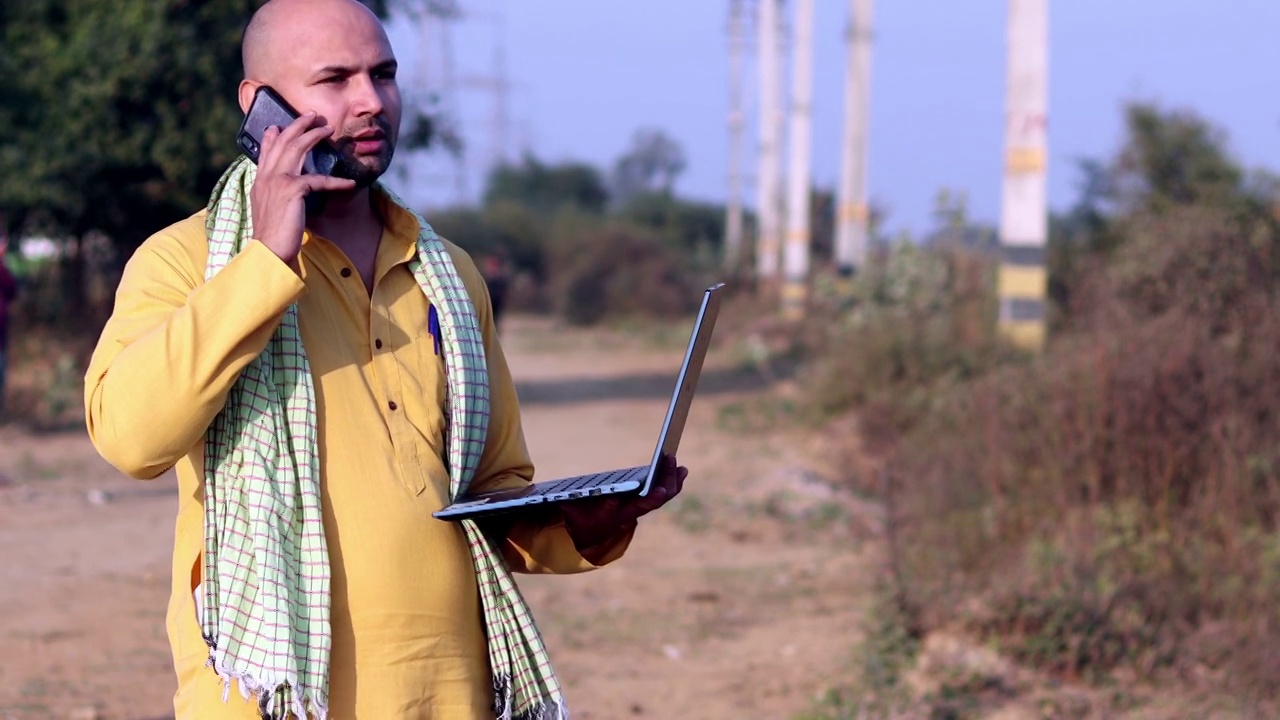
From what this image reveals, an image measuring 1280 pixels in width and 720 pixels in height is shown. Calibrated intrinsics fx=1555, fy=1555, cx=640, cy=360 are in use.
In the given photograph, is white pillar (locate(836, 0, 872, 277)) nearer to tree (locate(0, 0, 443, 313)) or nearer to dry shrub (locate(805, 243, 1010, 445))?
dry shrub (locate(805, 243, 1010, 445))

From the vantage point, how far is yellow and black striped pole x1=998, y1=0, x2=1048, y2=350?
11000 millimetres

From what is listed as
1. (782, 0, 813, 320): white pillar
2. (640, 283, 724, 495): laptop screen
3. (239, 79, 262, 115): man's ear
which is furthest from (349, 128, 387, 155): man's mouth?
(782, 0, 813, 320): white pillar

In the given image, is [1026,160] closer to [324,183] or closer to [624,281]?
[324,183]

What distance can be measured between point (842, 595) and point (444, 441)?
5.72 m

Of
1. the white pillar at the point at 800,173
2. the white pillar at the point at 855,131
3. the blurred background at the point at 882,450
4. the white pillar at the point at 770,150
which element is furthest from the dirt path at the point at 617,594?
the white pillar at the point at 770,150

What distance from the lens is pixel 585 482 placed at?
2564 millimetres

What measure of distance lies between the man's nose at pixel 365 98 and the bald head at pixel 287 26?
0.10 meters

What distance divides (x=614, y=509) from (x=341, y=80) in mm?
847

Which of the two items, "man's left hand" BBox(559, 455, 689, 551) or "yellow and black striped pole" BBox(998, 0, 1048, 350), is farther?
"yellow and black striped pole" BBox(998, 0, 1048, 350)

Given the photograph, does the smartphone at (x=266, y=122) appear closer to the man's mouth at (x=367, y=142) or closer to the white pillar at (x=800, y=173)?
the man's mouth at (x=367, y=142)

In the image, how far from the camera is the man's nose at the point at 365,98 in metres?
2.54

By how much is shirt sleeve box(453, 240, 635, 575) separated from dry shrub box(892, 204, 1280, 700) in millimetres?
3692

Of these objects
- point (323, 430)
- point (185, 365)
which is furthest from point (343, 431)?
point (185, 365)

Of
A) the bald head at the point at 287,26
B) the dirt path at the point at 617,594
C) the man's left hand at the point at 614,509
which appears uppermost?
the bald head at the point at 287,26
